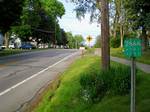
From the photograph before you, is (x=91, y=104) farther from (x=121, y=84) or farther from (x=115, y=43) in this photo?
(x=115, y=43)

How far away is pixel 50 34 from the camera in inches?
5226

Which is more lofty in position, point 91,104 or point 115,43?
point 115,43

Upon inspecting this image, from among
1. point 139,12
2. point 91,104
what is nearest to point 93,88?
point 91,104

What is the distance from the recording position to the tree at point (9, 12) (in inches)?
1973

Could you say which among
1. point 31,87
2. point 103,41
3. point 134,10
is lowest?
point 31,87

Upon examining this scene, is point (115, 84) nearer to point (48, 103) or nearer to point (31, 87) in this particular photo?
point (48, 103)

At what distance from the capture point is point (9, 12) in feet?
167

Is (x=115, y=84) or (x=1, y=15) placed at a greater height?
(x=1, y=15)

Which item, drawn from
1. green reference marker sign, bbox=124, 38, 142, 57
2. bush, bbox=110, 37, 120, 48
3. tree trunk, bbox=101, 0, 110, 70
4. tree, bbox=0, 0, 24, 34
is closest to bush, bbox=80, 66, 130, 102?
tree trunk, bbox=101, 0, 110, 70

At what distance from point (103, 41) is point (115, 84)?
3.44 meters

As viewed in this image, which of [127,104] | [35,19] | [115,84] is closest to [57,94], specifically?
[115,84]

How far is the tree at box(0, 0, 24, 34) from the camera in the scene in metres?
50.1

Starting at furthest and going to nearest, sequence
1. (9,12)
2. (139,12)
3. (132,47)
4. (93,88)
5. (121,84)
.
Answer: (9,12) < (139,12) < (121,84) < (93,88) < (132,47)

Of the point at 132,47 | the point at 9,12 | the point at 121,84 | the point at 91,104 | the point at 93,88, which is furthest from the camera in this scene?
the point at 9,12
